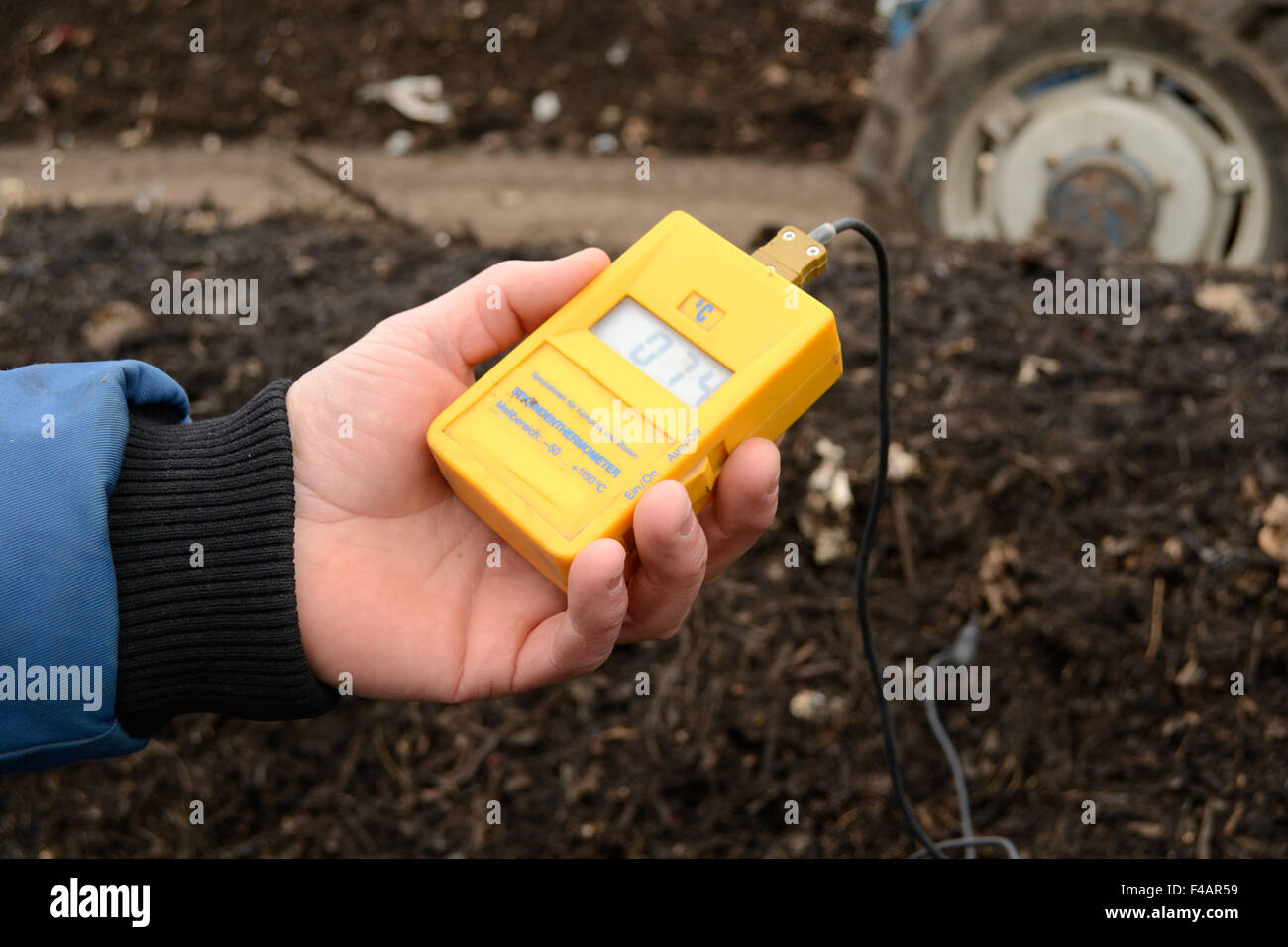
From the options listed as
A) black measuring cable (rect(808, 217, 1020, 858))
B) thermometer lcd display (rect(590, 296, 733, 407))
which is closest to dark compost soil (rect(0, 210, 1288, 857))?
black measuring cable (rect(808, 217, 1020, 858))

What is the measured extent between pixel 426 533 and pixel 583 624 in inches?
18.3

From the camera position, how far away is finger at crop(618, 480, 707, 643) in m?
1.71

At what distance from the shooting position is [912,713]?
2.64 metres

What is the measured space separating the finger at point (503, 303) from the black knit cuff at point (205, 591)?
406 millimetres

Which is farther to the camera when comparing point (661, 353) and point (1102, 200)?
point (1102, 200)

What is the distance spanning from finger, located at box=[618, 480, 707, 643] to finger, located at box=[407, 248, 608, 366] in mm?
490

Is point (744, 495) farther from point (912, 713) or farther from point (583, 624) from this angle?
point (912, 713)

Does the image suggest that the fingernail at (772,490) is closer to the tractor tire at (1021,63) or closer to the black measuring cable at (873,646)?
the black measuring cable at (873,646)

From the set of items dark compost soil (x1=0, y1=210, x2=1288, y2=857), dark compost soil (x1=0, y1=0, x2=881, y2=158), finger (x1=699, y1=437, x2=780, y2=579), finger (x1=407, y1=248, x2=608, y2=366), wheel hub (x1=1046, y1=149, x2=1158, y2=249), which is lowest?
dark compost soil (x1=0, y1=210, x2=1288, y2=857)

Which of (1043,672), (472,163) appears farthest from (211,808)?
(472,163)

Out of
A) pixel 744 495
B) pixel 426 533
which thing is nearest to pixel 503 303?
pixel 426 533

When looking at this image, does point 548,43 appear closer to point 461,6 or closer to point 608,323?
point 461,6

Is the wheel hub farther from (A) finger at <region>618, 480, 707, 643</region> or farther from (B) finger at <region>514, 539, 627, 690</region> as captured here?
(B) finger at <region>514, 539, 627, 690</region>

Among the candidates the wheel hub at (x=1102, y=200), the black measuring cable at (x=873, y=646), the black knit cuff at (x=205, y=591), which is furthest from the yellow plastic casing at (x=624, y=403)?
the wheel hub at (x=1102, y=200)
